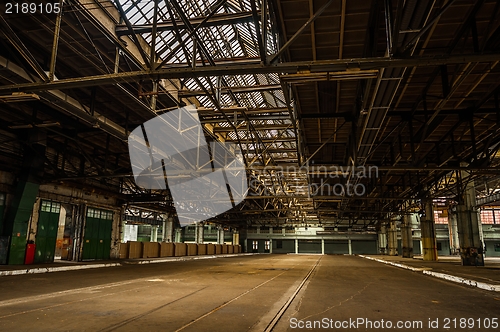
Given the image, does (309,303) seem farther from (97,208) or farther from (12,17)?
(97,208)

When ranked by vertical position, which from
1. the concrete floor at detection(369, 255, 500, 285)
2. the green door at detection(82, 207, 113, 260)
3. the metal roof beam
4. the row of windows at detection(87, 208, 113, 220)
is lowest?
the concrete floor at detection(369, 255, 500, 285)

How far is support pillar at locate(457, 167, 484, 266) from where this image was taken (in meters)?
24.7

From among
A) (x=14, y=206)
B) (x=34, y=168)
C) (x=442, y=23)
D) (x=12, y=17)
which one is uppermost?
(x=12, y=17)

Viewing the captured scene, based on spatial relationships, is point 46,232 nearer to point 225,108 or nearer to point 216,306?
point 225,108

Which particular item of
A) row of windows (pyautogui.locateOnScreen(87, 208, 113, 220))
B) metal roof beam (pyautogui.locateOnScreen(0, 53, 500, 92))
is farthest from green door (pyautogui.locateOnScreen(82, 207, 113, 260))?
metal roof beam (pyautogui.locateOnScreen(0, 53, 500, 92))

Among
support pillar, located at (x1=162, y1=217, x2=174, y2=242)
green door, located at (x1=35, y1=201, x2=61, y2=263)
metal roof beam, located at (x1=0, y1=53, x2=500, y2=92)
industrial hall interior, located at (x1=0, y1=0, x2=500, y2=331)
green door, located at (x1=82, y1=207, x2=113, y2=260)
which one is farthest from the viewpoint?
support pillar, located at (x1=162, y1=217, x2=174, y2=242)

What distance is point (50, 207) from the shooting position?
22469 millimetres

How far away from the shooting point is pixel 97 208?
27.1m

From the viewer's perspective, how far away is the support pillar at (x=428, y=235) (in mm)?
32750

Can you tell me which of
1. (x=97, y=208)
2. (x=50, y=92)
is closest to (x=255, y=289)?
(x=50, y=92)

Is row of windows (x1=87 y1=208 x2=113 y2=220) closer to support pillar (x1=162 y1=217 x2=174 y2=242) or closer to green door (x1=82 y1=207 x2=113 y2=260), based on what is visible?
green door (x1=82 y1=207 x2=113 y2=260)

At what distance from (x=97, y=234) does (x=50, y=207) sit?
17.2ft

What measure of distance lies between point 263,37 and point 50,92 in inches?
267

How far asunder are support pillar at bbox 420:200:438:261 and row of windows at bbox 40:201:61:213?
3068 cm
